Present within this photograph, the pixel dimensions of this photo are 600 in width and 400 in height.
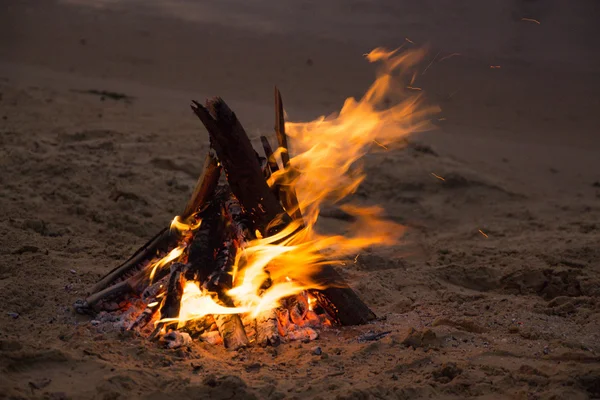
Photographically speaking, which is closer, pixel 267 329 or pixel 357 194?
pixel 267 329

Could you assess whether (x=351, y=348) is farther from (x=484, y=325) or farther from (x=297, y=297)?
(x=484, y=325)

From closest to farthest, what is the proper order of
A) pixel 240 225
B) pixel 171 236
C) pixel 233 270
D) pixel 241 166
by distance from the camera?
pixel 241 166
pixel 233 270
pixel 240 225
pixel 171 236

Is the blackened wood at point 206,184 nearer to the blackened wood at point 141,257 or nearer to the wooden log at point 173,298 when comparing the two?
the blackened wood at point 141,257

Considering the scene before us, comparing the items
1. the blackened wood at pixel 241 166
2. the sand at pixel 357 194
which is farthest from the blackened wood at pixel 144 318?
the blackened wood at pixel 241 166

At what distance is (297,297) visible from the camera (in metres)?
3.91

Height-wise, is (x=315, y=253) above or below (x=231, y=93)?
below

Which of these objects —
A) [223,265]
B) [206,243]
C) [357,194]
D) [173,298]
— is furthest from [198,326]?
[357,194]

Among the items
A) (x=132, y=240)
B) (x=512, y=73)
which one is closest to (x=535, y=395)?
(x=132, y=240)

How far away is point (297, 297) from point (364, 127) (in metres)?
1.28

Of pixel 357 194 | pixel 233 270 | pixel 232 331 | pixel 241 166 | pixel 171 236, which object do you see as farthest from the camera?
pixel 357 194

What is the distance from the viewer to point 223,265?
148 inches

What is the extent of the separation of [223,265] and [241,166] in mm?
567

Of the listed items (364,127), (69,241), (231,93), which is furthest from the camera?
(231,93)

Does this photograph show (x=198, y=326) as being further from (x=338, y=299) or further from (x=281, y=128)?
(x=281, y=128)
